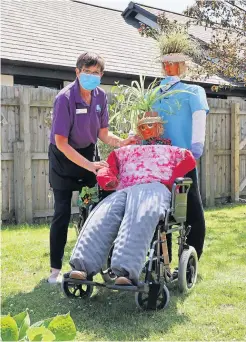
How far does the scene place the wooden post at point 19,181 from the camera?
7027mm

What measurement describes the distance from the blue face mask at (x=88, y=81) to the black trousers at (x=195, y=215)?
103 cm

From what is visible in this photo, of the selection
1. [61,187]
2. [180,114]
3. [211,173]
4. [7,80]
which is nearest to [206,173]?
[211,173]

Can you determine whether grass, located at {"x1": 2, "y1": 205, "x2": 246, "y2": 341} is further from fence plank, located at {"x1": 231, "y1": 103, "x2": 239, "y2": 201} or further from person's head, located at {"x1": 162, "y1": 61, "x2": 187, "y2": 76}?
fence plank, located at {"x1": 231, "y1": 103, "x2": 239, "y2": 201}

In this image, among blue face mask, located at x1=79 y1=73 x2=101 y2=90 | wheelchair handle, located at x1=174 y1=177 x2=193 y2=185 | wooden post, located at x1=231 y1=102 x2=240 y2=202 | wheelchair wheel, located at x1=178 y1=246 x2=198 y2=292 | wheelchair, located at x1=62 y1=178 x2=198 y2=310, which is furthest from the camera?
wooden post, located at x1=231 y1=102 x2=240 y2=202

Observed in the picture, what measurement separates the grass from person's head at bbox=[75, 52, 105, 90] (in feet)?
5.18

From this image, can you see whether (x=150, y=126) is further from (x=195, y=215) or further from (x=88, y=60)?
(x=195, y=215)

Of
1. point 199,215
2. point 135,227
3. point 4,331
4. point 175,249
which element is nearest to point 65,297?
point 135,227

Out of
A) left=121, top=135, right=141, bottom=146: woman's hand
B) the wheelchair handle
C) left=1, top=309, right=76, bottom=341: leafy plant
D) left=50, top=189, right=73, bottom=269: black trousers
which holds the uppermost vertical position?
left=121, top=135, right=141, bottom=146: woman's hand

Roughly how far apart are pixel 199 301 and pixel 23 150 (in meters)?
4.11

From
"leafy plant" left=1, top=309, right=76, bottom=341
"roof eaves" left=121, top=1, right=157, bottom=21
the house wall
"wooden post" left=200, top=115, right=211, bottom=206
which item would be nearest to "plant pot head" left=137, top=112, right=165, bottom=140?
"leafy plant" left=1, top=309, right=76, bottom=341

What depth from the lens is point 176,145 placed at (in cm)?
414

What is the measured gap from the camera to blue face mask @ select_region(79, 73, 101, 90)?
3.87 meters

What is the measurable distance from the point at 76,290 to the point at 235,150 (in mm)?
6466

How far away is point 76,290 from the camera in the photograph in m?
3.58
